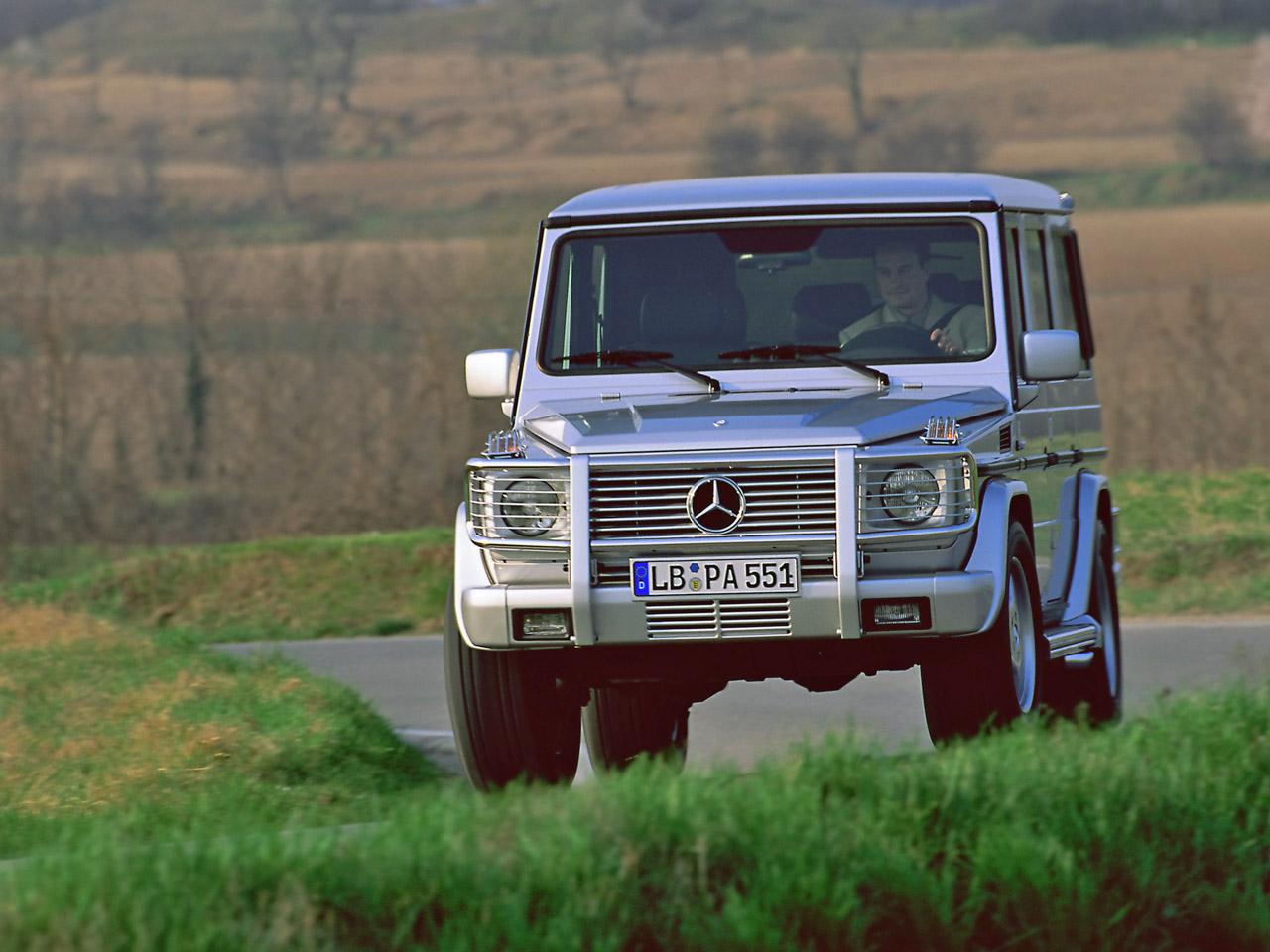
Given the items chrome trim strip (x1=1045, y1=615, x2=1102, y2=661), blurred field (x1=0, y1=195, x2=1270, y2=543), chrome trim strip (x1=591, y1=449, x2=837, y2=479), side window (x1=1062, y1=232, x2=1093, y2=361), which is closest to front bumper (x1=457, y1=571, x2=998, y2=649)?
chrome trim strip (x1=591, y1=449, x2=837, y2=479)

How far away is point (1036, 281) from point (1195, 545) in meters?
7.17

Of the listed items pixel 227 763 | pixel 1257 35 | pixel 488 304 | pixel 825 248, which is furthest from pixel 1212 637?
pixel 1257 35

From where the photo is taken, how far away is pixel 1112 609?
32.4 ft

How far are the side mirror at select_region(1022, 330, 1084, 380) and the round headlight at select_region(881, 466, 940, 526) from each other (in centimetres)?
122

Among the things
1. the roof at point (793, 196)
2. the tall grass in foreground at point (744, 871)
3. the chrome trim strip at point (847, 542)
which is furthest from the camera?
the roof at point (793, 196)

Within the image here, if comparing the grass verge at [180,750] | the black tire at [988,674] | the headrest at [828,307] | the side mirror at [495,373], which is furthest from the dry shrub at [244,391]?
the black tire at [988,674]

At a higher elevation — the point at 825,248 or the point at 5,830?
the point at 825,248

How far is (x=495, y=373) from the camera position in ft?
28.1

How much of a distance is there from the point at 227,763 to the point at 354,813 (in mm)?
1569

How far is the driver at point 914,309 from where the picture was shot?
837 centimetres

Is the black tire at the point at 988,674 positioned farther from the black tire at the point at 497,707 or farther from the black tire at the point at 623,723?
the black tire at the point at 623,723

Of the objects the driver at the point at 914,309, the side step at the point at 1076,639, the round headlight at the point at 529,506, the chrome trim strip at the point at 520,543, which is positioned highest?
the driver at the point at 914,309

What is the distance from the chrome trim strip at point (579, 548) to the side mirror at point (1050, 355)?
190cm

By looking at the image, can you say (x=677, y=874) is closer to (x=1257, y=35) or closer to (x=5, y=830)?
(x=5, y=830)
